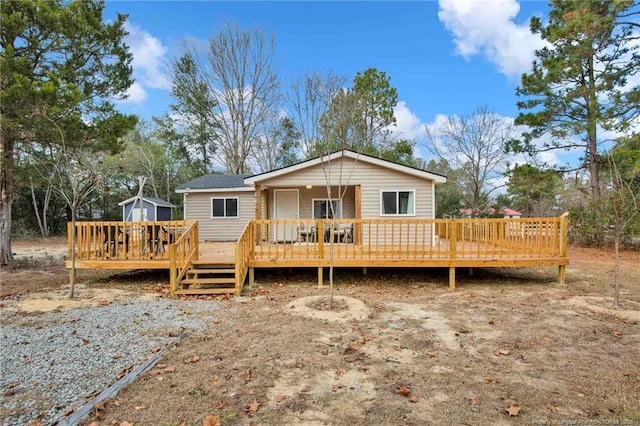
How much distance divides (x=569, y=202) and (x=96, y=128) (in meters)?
22.5

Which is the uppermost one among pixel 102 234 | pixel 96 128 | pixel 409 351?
pixel 96 128

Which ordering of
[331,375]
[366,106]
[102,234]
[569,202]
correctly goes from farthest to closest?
[366,106], [569,202], [102,234], [331,375]

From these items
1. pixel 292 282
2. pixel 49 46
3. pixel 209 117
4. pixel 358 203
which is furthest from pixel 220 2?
pixel 292 282

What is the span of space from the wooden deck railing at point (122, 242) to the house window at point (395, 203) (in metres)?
5.90

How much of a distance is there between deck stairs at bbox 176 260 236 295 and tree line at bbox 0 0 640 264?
2.43 m

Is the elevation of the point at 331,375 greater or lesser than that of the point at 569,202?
lesser

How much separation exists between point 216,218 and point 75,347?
406 inches

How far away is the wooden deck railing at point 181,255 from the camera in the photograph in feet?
21.4

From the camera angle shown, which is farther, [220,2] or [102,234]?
[220,2]

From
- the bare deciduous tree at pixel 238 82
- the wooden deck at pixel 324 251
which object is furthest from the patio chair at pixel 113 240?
the bare deciduous tree at pixel 238 82

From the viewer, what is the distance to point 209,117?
24047 mm

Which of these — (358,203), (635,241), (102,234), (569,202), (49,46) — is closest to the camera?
(102,234)

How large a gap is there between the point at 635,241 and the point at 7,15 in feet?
67.7

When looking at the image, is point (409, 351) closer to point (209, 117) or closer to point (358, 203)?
point (358, 203)
